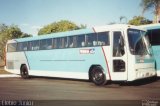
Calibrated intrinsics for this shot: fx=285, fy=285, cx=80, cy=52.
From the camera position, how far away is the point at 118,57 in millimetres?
14133

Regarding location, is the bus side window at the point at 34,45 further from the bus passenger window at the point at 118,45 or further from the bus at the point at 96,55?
the bus passenger window at the point at 118,45

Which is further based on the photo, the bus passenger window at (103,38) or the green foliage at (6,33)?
the green foliage at (6,33)

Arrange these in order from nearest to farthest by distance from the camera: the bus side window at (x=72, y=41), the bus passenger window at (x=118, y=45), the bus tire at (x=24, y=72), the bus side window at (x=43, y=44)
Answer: the bus passenger window at (x=118, y=45), the bus side window at (x=72, y=41), the bus side window at (x=43, y=44), the bus tire at (x=24, y=72)

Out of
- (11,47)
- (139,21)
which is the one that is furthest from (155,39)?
(139,21)

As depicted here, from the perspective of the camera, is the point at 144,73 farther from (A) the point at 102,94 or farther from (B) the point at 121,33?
(A) the point at 102,94

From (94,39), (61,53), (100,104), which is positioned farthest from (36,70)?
(100,104)

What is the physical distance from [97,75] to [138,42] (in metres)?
2.78

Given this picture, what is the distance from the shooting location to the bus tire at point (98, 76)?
14891mm

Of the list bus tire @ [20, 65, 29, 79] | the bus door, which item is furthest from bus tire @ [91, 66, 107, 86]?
bus tire @ [20, 65, 29, 79]

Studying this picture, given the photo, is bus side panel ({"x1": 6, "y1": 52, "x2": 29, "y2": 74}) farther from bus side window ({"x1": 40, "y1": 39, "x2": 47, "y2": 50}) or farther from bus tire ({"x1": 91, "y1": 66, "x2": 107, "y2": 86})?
bus tire ({"x1": 91, "y1": 66, "x2": 107, "y2": 86})

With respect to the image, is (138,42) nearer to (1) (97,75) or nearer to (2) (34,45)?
(1) (97,75)

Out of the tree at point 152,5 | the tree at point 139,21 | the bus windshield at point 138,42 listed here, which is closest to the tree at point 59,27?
the tree at point 139,21

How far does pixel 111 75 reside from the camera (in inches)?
564

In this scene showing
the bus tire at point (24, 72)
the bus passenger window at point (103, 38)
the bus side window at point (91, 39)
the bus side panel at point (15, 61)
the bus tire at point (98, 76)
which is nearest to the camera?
the bus passenger window at point (103, 38)
